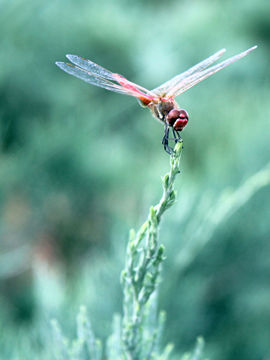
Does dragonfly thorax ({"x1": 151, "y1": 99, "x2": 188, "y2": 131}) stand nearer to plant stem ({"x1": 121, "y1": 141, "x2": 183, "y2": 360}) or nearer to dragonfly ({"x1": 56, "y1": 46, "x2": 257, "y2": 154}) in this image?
dragonfly ({"x1": 56, "y1": 46, "x2": 257, "y2": 154})

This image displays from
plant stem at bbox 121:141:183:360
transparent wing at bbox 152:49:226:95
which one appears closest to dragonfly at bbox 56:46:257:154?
transparent wing at bbox 152:49:226:95

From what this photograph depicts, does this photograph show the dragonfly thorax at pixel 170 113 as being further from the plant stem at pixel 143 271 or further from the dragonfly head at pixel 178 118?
the plant stem at pixel 143 271

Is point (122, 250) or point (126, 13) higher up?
point (126, 13)

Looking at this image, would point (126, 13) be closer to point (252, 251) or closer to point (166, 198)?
point (252, 251)

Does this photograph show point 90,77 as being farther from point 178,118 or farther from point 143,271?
point 143,271

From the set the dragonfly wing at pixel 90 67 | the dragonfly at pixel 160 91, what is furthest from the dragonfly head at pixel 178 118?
the dragonfly wing at pixel 90 67

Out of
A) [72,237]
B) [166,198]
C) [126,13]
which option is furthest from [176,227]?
[126,13]
